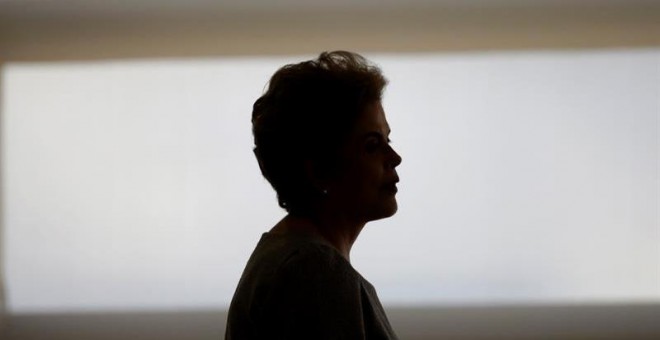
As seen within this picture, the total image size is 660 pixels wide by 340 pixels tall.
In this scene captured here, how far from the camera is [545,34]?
5.05 metres

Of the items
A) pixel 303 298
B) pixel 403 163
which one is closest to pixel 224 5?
pixel 403 163

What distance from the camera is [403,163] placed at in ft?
16.6

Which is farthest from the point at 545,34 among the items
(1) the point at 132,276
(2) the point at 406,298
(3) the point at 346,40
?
(1) the point at 132,276

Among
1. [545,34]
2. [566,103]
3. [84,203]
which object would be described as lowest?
[84,203]

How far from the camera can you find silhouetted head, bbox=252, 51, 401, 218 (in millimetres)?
1327

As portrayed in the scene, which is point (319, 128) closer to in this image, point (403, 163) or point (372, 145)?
point (372, 145)

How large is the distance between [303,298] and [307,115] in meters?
0.26

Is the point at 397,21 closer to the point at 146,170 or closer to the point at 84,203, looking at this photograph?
the point at 146,170

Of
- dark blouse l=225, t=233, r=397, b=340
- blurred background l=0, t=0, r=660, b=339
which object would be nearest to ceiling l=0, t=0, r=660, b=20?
blurred background l=0, t=0, r=660, b=339

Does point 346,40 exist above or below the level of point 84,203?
above

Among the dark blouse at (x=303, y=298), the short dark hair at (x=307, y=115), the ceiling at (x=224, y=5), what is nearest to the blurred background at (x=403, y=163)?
the ceiling at (x=224, y=5)

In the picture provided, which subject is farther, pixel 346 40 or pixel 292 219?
pixel 346 40

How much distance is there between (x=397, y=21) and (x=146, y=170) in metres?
1.50

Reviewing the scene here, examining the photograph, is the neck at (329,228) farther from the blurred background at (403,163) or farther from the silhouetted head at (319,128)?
the blurred background at (403,163)
